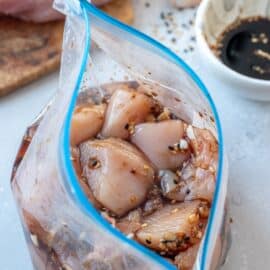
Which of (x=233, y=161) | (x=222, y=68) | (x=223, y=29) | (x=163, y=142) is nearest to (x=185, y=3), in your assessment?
(x=223, y=29)

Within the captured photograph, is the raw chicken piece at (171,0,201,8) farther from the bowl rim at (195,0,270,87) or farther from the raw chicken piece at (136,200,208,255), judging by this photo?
the raw chicken piece at (136,200,208,255)

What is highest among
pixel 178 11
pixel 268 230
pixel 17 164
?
pixel 178 11

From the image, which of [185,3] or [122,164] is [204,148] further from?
[185,3]

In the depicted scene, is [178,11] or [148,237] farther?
[178,11]

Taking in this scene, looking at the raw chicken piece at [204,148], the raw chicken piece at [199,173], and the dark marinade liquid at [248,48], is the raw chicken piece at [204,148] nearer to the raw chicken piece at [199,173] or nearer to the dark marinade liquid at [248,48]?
the raw chicken piece at [199,173]

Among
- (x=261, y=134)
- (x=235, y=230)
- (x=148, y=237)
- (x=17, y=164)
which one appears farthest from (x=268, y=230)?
(x=17, y=164)

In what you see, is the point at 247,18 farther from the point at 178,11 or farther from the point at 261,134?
the point at 261,134

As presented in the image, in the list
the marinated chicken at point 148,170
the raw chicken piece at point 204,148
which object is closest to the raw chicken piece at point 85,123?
the marinated chicken at point 148,170
